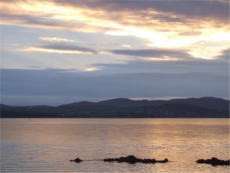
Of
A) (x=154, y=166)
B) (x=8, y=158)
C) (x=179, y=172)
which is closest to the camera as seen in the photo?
(x=179, y=172)

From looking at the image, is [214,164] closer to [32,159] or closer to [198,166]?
[198,166]

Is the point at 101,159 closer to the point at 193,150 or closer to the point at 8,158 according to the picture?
the point at 8,158

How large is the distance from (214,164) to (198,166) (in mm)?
2301

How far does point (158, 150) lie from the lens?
8588 centimetres

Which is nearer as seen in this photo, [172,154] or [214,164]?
[214,164]

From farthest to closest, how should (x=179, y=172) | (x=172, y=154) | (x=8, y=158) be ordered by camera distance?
(x=172, y=154) → (x=8, y=158) → (x=179, y=172)

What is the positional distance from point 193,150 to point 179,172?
2958 centimetres

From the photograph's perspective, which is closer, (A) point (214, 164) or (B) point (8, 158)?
(A) point (214, 164)

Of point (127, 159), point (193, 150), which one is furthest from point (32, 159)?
point (193, 150)

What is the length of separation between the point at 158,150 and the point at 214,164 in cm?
2530

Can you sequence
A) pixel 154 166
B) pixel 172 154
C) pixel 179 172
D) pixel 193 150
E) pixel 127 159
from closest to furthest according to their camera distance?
1. pixel 179 172
2. pixel 154 166
3. pixel 127 159
4. pixel 172 154
5. pixel 193 150

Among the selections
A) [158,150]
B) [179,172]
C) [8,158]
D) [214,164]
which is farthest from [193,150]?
[8,158]

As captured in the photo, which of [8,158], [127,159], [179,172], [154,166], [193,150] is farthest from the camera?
[193,150]

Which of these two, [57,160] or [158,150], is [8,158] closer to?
[57,160]
